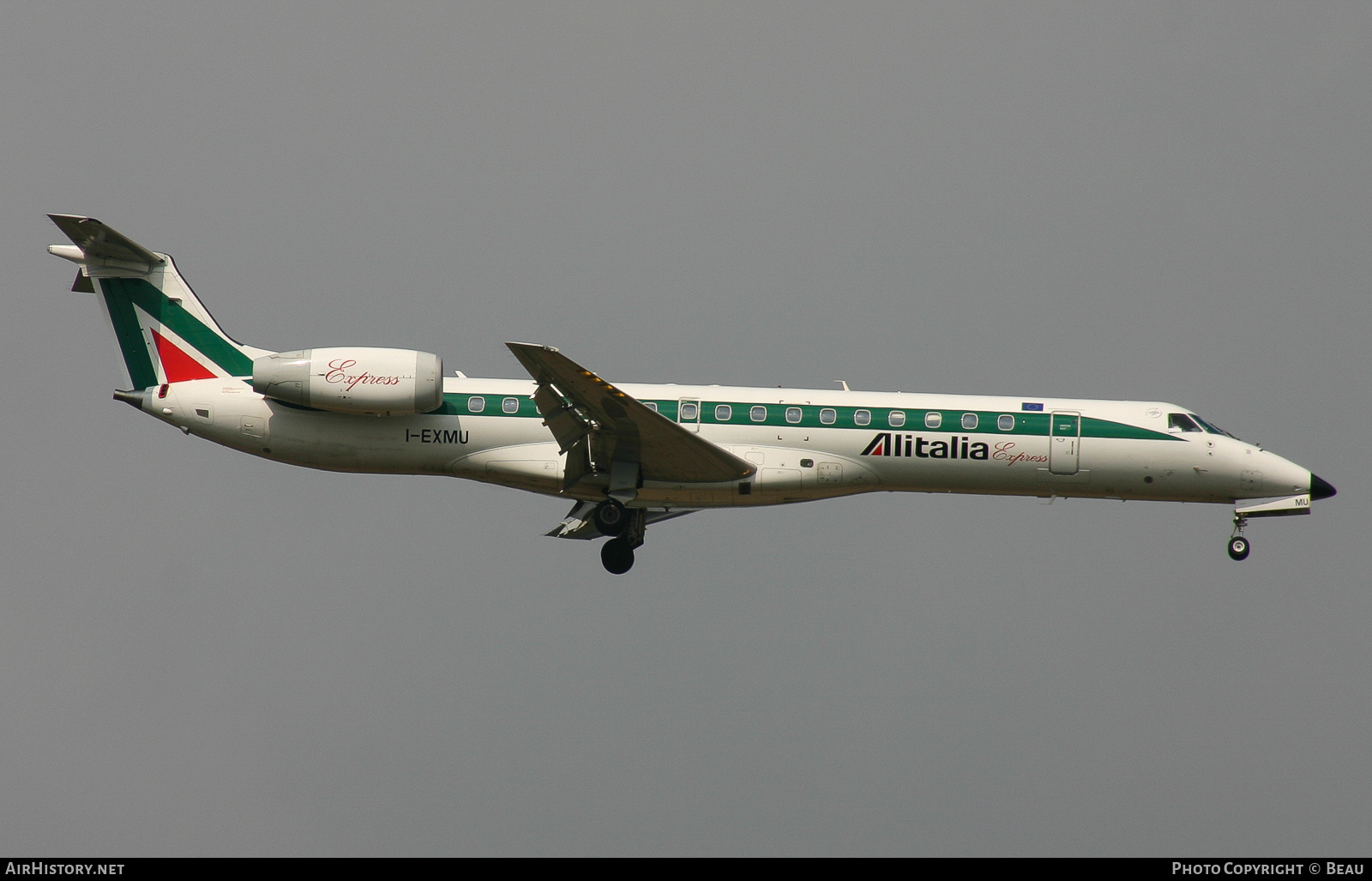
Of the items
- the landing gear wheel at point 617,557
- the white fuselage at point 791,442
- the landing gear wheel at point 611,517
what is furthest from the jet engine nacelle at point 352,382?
the landing gear wheel at point 617,557

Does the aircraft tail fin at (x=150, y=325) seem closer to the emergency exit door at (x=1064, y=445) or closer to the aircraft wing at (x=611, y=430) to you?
the aircraft wing at (x=611, y=430)

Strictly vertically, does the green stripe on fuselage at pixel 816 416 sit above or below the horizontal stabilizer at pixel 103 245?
below

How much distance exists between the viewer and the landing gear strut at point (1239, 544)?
23406 millimetres

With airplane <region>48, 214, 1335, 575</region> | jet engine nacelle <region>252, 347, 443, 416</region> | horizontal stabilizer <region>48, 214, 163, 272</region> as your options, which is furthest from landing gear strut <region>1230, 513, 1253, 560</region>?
horizontal stabilizer <region>48, 214, 163, 272</region>

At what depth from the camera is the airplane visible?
21.8 metres

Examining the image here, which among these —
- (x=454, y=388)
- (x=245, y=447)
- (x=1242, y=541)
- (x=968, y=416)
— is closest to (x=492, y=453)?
(x=454, y=388)

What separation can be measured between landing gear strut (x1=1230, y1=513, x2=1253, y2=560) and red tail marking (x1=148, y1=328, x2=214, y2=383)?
1891cm

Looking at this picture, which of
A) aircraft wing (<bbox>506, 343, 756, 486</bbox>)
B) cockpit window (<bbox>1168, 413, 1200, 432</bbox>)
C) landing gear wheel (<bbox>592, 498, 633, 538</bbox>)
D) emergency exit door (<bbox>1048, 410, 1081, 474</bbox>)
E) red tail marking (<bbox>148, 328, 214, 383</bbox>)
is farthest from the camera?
cockpit window (<bbox>1168, 413, 1200, 432</bbox>)

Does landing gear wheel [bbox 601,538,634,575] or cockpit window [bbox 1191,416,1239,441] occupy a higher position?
cockpit window [bbox 1191,416,1239,441]

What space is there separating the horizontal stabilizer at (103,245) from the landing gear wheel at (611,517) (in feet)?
30.9

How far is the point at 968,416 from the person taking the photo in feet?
74.9

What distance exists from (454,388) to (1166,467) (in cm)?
1297

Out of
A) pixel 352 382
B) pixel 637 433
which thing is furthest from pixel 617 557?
pixel 352 382

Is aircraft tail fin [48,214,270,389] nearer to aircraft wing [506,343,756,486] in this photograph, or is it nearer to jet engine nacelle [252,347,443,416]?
jet engine nacelle [252,347,443,416]
